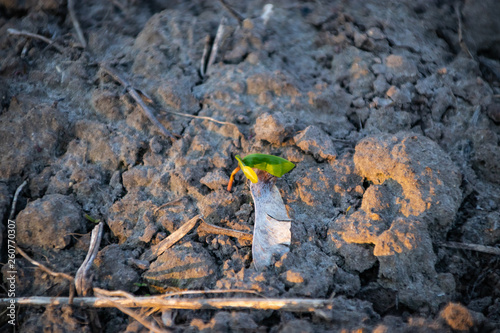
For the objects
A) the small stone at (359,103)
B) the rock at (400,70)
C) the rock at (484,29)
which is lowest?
the small stone at (359,103)

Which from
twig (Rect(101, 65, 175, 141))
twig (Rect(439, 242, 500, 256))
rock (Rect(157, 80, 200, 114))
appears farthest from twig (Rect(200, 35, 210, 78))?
twig (Rect(439, 242, 500, 256))

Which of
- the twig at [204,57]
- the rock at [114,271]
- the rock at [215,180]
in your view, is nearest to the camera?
the rock at [114,271]

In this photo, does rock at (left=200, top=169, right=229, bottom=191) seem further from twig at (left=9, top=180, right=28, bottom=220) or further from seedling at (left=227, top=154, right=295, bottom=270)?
twig at (left=9, top=180, right=28, bottom=220)

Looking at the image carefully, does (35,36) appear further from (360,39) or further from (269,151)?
(360,39)

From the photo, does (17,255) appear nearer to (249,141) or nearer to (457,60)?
(249,141)

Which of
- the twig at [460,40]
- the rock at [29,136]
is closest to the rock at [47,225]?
the rock at [29,136]

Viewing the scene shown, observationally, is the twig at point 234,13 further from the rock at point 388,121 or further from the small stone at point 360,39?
the rock at point 388,121

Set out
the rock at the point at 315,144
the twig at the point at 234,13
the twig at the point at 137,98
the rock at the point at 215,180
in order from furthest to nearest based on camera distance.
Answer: the twig at the point at 234,13 < the twig at the point at 137,98 < the rock at the point at 315,144 < the rock at the point at 215,180

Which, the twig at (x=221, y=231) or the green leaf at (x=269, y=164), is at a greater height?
the green leaf at (x=269, y=164)
